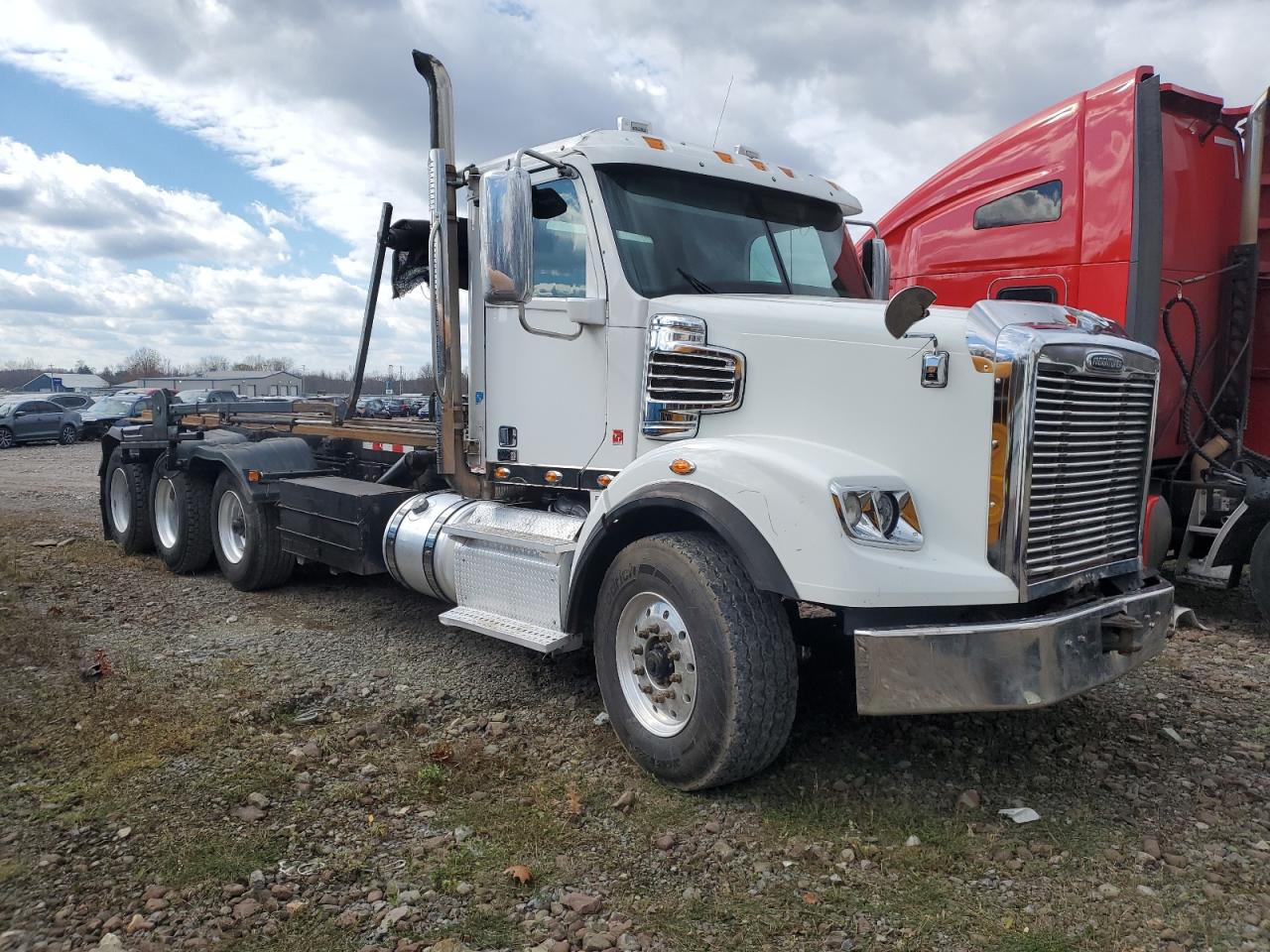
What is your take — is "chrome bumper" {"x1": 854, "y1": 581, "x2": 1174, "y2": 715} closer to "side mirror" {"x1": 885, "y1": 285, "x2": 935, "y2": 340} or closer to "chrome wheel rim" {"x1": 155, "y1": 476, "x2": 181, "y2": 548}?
"side mirror" {"x1": 885, "y1": 285, "x2": 935, "y2": 340}

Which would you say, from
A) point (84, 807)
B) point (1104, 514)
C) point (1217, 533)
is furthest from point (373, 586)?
point (1217, 533)

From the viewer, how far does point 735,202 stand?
488 centimetres

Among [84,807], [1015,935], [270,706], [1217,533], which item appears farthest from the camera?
[1217,533]

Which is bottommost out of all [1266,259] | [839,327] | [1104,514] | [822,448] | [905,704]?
[905,704]

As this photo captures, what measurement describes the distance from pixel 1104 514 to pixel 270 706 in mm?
4010

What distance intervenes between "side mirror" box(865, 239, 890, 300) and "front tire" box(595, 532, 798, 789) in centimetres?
257

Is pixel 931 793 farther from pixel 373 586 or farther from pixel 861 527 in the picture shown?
pixel 373 586

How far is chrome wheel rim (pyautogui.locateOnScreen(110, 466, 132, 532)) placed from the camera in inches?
353

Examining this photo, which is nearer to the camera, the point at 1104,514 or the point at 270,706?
the point at 1104,514

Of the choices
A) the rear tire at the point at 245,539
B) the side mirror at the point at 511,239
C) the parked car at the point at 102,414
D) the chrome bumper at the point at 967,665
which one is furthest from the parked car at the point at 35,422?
the chrome bumper at the point at 967,665

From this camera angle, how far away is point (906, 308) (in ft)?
11.4

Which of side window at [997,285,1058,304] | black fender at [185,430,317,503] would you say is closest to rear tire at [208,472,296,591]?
black fender at [185,430,317,503]

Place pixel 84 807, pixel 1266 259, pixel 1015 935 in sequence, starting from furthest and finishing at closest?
1. pixel 1266 259
2. pixel 84 807
3. pixel 1015 935

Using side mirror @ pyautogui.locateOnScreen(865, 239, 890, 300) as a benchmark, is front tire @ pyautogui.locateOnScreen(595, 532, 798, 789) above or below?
below
